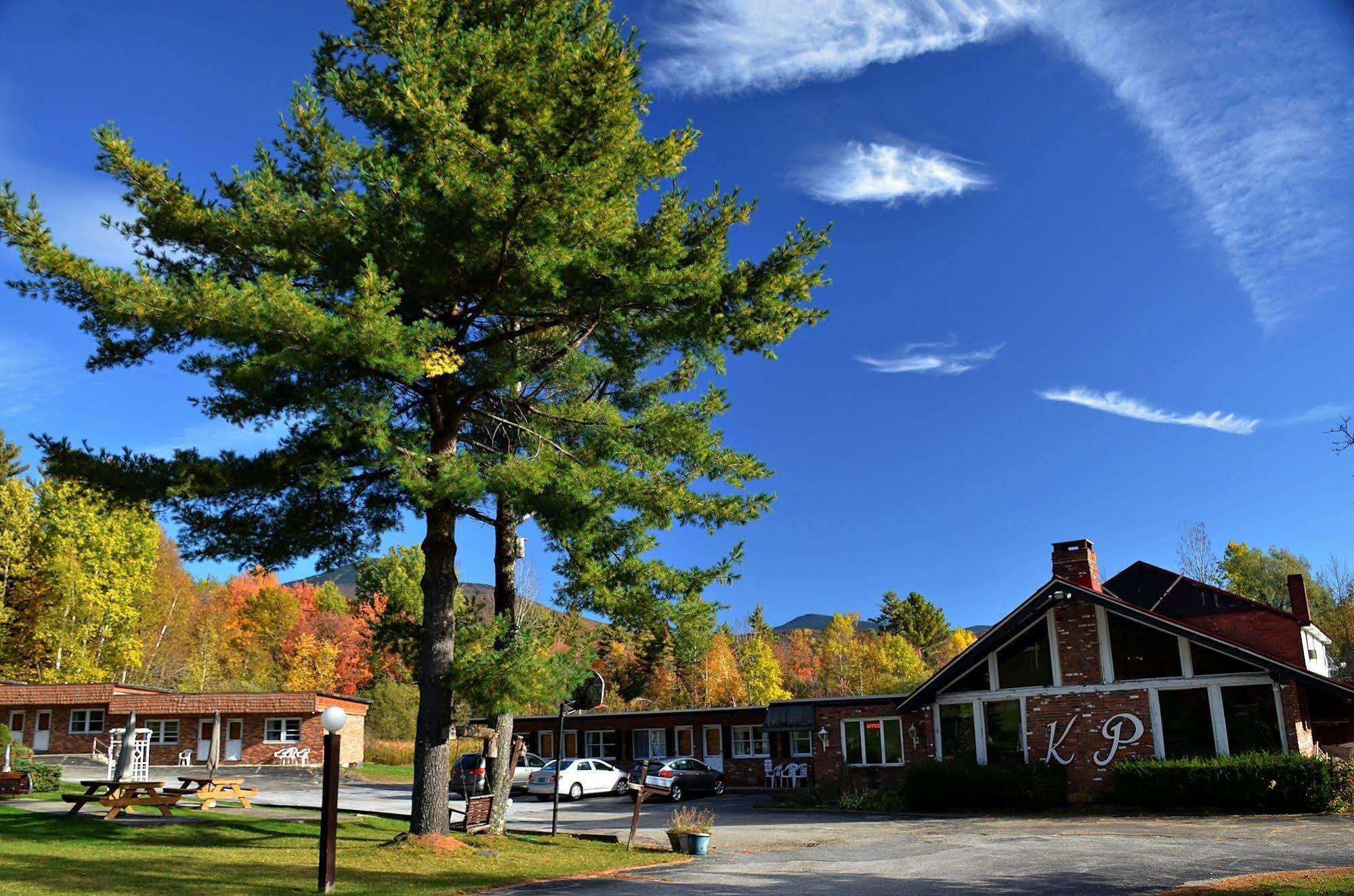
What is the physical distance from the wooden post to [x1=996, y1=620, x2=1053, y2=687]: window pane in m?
18.8

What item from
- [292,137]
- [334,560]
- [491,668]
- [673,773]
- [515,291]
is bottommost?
[673,773]

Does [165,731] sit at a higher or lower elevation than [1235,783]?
higher

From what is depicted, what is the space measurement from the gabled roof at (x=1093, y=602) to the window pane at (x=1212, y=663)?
355 millimetres

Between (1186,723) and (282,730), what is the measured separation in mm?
34432

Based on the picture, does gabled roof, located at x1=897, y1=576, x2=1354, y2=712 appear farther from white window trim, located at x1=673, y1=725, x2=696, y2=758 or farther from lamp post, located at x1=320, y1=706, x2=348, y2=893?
lamp post, located at x1=320, y1=706, x2=348, y2=893

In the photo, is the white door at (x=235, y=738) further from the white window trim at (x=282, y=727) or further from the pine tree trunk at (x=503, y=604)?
the pine tree trunk at (x=503, y=604)

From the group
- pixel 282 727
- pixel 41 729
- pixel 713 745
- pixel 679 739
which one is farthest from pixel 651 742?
pixel 41 729

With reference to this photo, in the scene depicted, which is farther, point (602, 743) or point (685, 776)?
point (602, 743)

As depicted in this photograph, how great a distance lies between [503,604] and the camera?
17047 millimetres

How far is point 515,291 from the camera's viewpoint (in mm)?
14109

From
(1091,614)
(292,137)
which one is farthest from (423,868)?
(1091,614)

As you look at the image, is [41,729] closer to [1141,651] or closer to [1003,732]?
[1003,732]

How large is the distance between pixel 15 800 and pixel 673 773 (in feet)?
56.0

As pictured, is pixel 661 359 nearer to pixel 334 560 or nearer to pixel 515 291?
pixel 515 291
